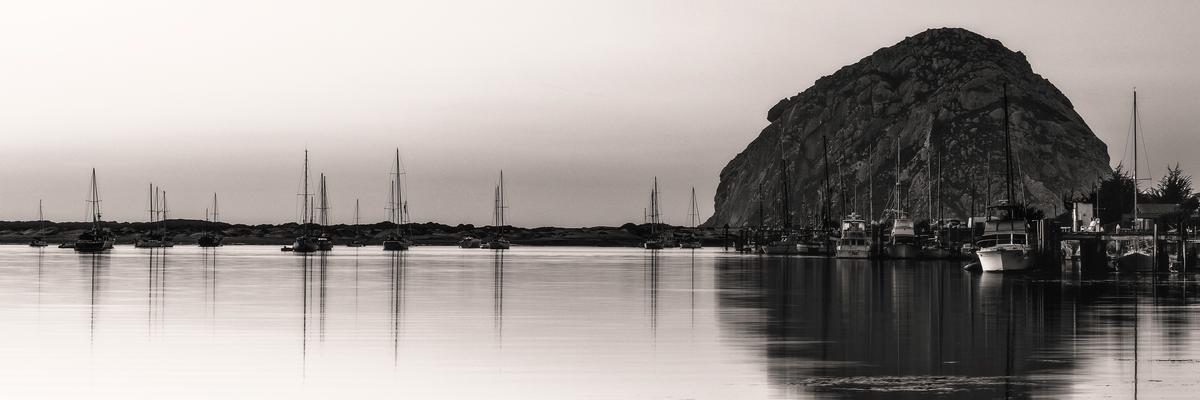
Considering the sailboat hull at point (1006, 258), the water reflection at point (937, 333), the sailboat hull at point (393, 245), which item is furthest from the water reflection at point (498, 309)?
the sailboat hull at point (393, 245)

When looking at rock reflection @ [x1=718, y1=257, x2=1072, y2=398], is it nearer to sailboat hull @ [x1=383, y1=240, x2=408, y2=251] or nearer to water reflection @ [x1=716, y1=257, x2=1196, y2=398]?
water reflection @ [x1=716, y1=257, x2=1196, y2=398]

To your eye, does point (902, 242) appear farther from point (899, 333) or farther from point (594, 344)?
point (594, 344)

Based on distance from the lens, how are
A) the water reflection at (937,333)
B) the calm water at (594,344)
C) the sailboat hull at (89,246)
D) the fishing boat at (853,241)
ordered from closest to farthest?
the calm water at (594,344) → the water reflection at (937,333) → the fishing boat at (853,241) → the sailboat hull at (89,246)

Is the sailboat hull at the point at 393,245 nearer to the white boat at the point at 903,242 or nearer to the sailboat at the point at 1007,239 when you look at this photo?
the white boat at the point at 903,242

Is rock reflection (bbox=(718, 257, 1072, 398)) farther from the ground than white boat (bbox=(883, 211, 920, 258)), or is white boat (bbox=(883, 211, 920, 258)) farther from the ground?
white boat (bbox=(883, 211, 920, 258))

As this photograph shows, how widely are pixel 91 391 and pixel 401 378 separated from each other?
4985 mm

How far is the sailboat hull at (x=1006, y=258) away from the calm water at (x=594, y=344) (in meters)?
32.6

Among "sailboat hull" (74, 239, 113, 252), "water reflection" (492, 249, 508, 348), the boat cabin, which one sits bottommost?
"water reflection" (492, 249, 508, 348)

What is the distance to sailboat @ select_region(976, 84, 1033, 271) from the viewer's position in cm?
9212

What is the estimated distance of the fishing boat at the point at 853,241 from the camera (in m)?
146

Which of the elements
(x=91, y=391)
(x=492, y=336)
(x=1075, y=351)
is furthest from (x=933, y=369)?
(x=91, y=391)

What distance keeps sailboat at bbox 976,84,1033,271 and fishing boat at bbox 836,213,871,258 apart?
22215mm

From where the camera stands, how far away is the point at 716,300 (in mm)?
52969

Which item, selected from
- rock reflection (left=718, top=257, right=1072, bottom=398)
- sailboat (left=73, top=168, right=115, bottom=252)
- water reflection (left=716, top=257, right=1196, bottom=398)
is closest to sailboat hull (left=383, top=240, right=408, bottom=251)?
sailboat (left=73, top=168, right=115, bottom=252)
